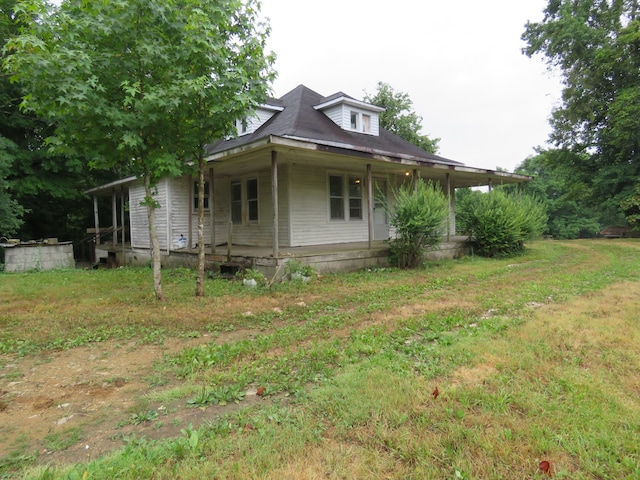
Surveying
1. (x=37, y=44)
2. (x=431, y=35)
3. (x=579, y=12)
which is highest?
(x=579, y=12)

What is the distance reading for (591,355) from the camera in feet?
10.5

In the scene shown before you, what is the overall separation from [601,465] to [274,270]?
6328 mm

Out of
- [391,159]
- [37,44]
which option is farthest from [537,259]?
[37,44]

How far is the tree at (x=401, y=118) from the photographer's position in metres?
24.8

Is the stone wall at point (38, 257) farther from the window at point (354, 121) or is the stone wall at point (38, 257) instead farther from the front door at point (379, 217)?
the window at point (354, 121)

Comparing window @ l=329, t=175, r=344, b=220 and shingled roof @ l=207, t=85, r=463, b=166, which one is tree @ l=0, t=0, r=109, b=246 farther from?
window @ l=329, t=175, r=344, b=220

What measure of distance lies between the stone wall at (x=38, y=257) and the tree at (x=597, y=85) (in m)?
25.2

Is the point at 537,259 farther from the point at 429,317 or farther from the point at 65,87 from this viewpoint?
the point at 65,87

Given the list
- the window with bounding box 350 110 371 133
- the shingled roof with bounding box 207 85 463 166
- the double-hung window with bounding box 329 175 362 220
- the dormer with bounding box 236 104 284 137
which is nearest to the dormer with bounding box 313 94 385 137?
the window with bounding box 350 110 371 133

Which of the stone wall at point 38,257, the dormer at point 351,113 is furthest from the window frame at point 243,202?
the stone wall at point 38,257

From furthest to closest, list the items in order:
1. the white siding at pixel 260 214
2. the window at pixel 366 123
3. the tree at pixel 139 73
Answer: the window at pixel 366 123 → the white siding at pixel 260 214 → the tree at pixel 139 73

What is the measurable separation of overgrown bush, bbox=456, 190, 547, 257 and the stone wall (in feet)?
45.6

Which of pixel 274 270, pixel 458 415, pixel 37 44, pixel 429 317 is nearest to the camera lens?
pixel 458 415

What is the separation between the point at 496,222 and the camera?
38.8ft
